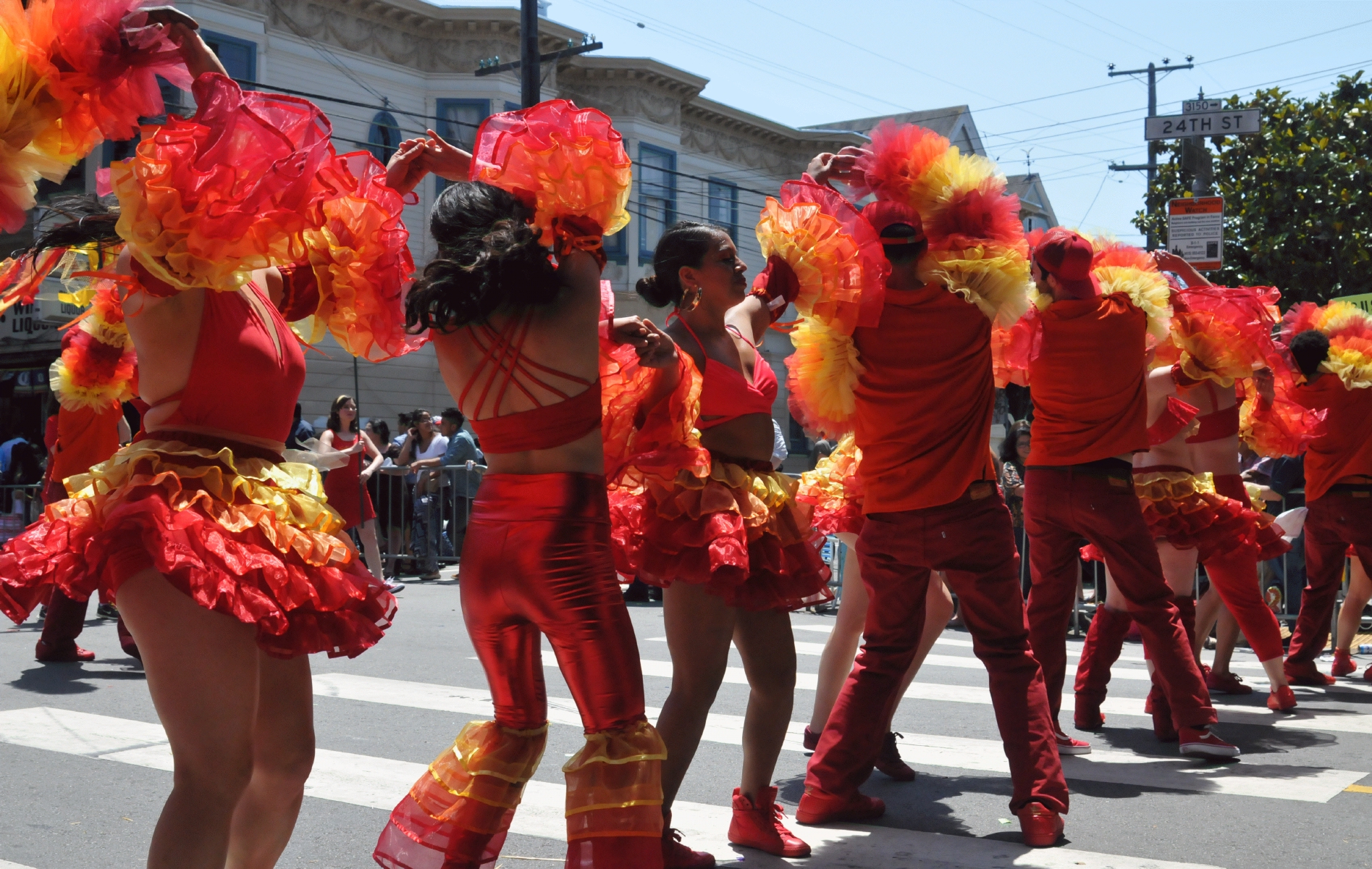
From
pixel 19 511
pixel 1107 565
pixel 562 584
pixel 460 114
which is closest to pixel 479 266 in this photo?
pixel 562 584

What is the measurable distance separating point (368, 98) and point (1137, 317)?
21.1 m

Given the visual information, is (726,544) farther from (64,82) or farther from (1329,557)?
(1329,557)

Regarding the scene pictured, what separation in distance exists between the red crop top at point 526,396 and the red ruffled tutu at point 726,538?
816 millimetres

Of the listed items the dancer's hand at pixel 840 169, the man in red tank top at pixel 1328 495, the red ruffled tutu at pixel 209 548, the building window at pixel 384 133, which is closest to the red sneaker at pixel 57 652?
the red ruffled tutu at pixel 209 548

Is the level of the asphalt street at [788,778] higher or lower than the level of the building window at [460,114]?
lower

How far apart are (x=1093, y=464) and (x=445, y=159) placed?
329cm

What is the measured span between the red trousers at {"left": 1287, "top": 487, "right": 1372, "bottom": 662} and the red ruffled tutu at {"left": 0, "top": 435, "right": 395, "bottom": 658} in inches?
264

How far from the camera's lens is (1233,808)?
4836 millimetres

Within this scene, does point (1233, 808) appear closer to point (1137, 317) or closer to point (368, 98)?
point (1137, 317)

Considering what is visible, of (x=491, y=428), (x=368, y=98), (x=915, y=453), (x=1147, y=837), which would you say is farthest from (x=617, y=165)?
(x=368, y=98)

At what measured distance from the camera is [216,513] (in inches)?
110

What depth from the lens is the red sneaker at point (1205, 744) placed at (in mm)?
5590

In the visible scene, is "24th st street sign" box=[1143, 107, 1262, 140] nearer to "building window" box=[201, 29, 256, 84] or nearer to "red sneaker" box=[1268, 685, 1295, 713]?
"red sneaker" box=[1268, 685, 1295, 713]

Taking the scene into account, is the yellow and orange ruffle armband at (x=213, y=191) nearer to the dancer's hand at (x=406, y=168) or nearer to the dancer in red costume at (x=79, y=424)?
the dancer's hand at (x=406, y=168)
